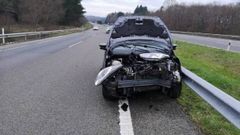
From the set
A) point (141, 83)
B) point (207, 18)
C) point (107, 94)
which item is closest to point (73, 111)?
point (107, 94)

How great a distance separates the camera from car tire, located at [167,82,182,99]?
5.73 meters

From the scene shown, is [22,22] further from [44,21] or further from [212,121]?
[212,121]

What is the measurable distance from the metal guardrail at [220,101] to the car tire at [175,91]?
34 cm

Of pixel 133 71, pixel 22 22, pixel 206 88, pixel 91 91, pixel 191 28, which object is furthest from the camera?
pixel 191 28

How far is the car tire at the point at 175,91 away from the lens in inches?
226

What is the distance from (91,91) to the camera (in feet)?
22.3

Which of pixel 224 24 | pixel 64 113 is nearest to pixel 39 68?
pixel 64 113

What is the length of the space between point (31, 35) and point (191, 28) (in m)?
45.0

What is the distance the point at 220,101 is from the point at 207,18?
202ft

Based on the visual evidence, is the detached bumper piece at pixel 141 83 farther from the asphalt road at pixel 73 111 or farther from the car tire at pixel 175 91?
the asphalt road at pixel 73 111

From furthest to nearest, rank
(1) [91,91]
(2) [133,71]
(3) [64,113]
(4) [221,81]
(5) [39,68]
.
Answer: (5) [39,68], (4) [221,81], (1) [91,91], (2) [133,71], (3) [64,113]

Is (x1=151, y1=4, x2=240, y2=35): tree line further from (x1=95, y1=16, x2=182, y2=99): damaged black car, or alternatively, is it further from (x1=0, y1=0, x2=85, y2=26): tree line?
(x1=95, y1=16, x2=182, y2=99): damaged black car

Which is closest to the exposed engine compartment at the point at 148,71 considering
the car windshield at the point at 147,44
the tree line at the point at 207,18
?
the car windshield at the point at 147,44

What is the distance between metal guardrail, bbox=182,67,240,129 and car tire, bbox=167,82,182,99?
336mm
